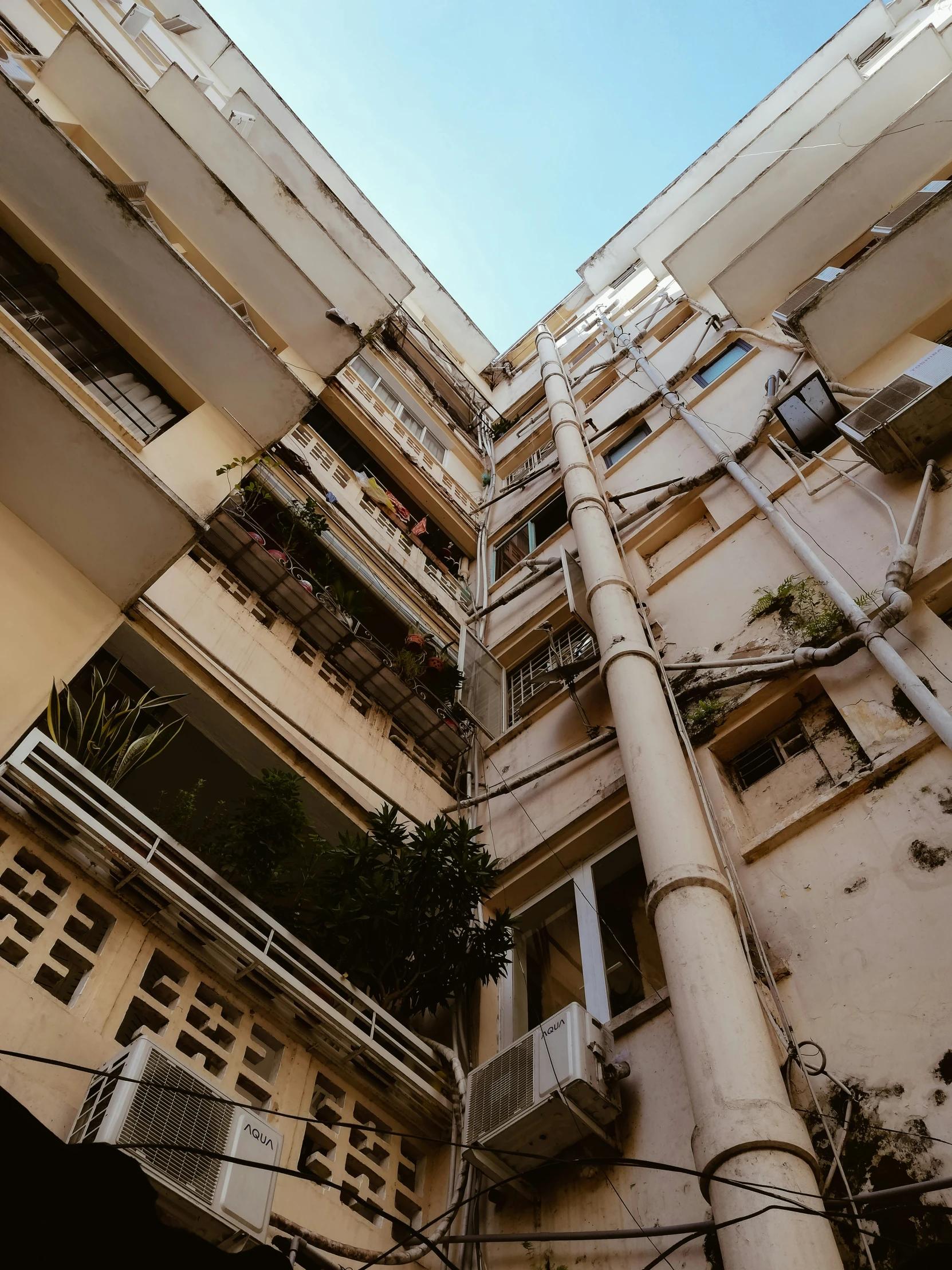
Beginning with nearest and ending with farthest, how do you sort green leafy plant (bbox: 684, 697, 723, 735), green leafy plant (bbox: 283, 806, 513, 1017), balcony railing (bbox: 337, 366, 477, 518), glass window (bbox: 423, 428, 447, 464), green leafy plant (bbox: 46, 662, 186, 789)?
green leafy plant (bbox: 46, 662, 186, 789)
green leafy plant (bbox: 283, 806, 513, 1017)
green leafy plant (bbox: 684, 697, 723, 735)
balcony railing (bbox: 337, 366, 477, 518)
glass window (bbox: 423, 428, 447, 464)

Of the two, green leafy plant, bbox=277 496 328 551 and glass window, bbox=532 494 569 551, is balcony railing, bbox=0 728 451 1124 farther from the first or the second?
glass window, bbox=532 494 569 551

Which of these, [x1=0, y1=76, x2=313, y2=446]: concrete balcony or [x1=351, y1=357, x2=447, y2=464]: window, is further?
[x1=351, y1=357, x2=447, y2=464]: window

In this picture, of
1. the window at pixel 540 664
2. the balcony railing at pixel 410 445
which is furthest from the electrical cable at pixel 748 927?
the balcony railing at pixel 410 445

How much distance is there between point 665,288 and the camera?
22656mm

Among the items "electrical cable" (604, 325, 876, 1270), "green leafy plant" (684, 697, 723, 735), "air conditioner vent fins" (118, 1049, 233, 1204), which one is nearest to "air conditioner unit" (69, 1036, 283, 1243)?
"air conditioner vent fins" (118, 1049, 233, 1204)

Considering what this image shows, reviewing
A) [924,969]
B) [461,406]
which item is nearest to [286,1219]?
[924,969]

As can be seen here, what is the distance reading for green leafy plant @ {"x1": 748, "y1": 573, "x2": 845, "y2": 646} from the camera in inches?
311

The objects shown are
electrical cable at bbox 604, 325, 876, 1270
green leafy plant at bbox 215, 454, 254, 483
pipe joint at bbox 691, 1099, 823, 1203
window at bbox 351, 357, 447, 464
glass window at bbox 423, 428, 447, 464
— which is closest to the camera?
pipe joint at bbox 691, 1099, 823, 1203

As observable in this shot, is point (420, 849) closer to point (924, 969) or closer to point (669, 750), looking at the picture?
point (669, 750)

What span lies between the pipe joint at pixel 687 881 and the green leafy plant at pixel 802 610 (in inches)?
104

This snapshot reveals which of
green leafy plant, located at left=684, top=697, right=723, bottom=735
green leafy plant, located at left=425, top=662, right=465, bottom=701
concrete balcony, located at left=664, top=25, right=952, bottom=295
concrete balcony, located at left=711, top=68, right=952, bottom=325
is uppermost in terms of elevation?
concrete balcony, located at left=664, top=25, right=952, bottom=295

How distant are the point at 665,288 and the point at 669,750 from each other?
18443 mm

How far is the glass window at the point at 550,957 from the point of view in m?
8.12

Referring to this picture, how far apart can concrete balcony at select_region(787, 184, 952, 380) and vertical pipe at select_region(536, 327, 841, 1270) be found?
4.82 metres
